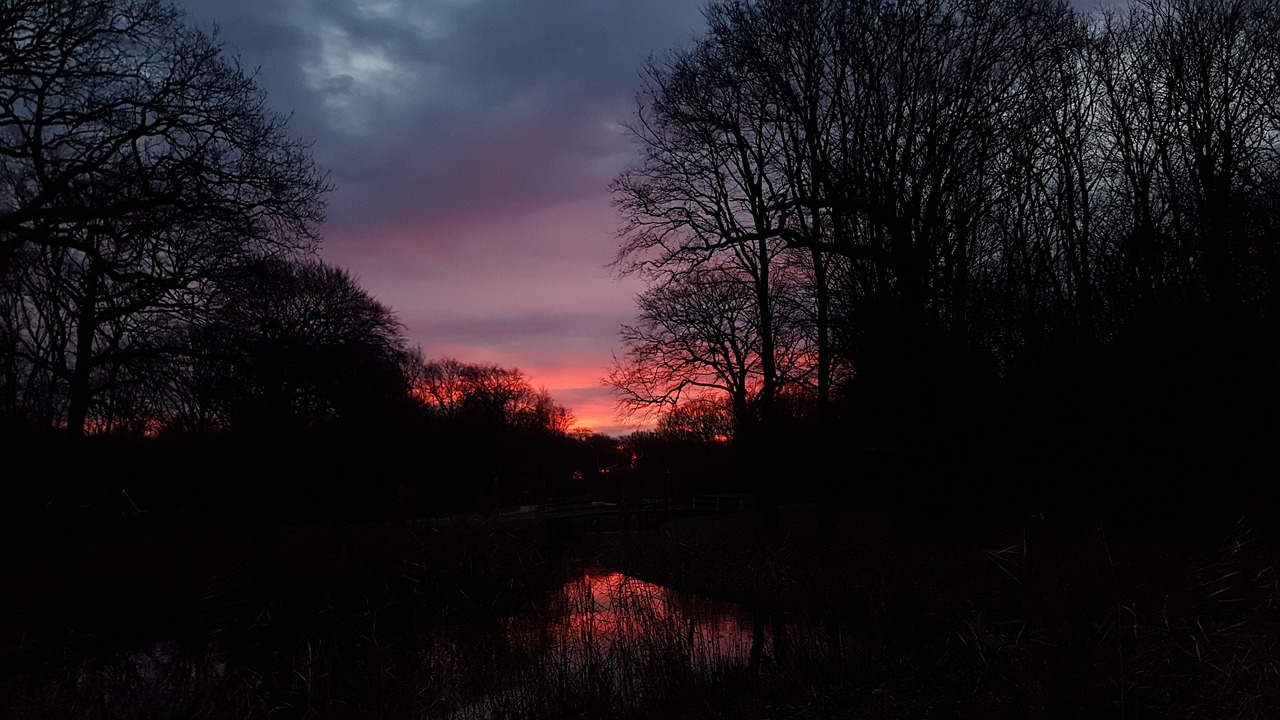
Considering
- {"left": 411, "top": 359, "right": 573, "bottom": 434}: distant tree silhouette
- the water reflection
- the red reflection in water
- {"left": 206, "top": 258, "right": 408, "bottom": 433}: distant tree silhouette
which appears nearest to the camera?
A: the water reflection

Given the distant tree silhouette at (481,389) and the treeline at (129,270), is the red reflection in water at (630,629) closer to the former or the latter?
the treeline at (129,270)

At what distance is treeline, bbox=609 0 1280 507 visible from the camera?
14.6m

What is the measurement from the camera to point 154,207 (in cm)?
1088

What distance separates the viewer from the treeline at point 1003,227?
14.6 metres

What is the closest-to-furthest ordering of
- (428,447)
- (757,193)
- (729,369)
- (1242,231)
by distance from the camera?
(1242,231)
(757,193)
(729,369)
(428,447)

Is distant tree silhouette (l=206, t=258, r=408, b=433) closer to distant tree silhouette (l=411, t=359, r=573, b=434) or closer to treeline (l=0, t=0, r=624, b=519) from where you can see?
treeline (l=0, t=0, r=624, b=519)

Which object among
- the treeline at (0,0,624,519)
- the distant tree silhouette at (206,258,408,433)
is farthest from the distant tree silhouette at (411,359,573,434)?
the treeline at (0,0,624,519)

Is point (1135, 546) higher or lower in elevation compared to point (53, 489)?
lower

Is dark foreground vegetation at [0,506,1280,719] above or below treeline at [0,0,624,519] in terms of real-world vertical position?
below

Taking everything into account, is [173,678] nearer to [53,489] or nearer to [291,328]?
[53,489]

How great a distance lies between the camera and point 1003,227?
19672 millimetres

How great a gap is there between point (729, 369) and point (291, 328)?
18721 millimetres

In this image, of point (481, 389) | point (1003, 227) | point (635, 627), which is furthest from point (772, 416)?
point (481, 389)

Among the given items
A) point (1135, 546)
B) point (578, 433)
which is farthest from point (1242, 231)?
point (578, 433)
